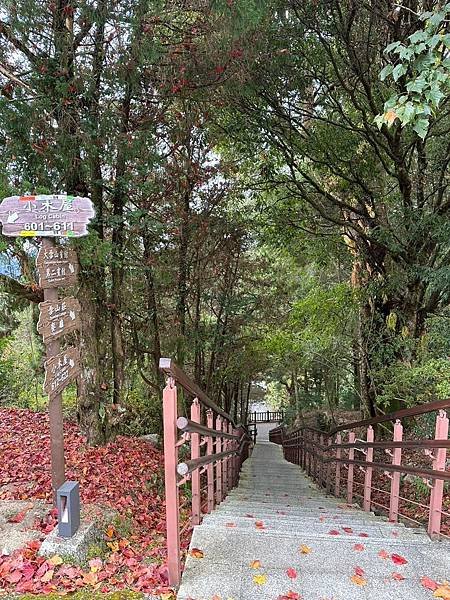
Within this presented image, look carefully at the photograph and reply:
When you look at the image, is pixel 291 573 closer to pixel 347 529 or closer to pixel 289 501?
pixel 347 529

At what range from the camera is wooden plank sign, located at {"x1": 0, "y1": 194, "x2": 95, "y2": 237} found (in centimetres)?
318

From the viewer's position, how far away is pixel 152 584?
2.36 meters

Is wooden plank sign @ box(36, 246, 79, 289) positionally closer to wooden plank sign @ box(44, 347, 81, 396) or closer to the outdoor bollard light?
wooden plank sign @ box(44, 347, 81, 396)

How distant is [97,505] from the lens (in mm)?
3430

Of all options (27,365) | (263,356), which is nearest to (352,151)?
(263,356)

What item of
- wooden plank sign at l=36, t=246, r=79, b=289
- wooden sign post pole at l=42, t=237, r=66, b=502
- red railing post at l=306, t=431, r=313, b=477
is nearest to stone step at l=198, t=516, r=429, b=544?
wooden sign post pole at l=42, t=237, r=66, b=502

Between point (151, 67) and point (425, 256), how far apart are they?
15.6ft

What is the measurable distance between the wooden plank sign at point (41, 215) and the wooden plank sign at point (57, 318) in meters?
0.54

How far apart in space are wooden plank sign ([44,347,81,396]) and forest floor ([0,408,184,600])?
0.94 metres

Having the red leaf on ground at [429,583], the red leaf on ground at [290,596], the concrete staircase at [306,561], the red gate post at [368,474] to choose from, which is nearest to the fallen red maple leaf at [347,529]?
the concrete staircase at [306,561]

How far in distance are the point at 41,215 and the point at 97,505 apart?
7.49ft

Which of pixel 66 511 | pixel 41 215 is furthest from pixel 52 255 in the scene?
pixel 66 511

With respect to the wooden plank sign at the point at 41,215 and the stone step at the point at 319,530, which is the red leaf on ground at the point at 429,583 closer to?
the stone step at the point at 319,530

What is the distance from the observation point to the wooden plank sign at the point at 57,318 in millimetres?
3100
